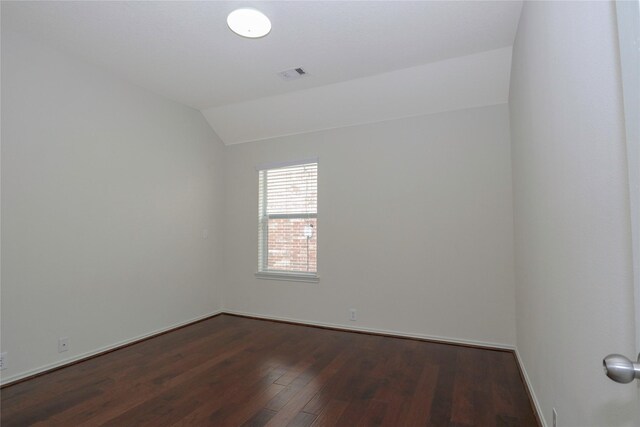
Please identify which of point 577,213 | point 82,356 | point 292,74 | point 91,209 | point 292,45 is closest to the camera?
point 577,213

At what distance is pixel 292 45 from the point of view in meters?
3.00

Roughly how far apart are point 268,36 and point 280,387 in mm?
2903

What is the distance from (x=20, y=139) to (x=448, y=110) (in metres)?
4.14

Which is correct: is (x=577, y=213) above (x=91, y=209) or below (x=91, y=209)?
below

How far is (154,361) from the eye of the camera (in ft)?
10.4

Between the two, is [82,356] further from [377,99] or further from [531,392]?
[377,99]

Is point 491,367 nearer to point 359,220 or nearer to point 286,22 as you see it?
point 359,220

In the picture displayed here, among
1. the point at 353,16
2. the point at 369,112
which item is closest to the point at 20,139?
the point at 353,16

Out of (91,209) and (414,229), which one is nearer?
(91,209)

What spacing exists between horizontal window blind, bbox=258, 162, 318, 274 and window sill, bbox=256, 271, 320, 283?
7 cm

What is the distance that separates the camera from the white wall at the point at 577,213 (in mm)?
957

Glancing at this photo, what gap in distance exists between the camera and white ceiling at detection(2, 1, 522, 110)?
2516 millimetres

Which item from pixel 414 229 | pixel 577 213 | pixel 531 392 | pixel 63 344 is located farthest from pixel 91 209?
pixel 531 392

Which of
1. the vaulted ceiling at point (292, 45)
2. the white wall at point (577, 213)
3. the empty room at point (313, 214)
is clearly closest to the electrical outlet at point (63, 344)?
the empty room at point (313, 214)
